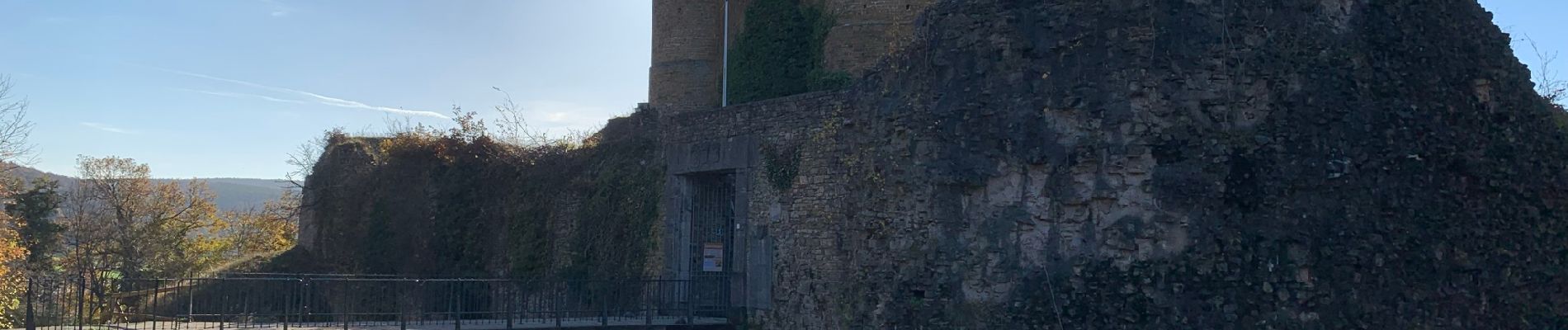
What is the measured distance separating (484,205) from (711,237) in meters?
6.53

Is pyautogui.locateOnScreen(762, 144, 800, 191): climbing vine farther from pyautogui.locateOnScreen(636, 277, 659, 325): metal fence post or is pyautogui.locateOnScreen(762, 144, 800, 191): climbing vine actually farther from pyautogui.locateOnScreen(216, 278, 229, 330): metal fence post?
pyautogui.locateOnScreen(216, 278, 229, 330): metal fence post

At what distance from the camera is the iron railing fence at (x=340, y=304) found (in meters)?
15.5

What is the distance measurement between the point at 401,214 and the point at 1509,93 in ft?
61.9

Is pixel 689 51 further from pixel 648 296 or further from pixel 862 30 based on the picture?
pixel 648 296

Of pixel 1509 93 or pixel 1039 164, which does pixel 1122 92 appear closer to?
pixel 1039 164

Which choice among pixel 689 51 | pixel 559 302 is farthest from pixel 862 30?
pixel 559 302

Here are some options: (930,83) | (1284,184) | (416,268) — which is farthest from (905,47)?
(416,268)

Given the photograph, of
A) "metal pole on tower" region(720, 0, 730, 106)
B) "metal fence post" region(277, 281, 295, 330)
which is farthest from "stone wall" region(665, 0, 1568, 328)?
"metal pole on tower" region(720, 0, 730, 106)

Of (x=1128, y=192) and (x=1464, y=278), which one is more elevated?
(x=1128, y=192)

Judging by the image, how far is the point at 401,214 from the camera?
24609 millimetres

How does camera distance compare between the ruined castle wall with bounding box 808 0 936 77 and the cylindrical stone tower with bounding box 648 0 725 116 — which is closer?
the ruined castle wall with bounding box 808 0 936 77

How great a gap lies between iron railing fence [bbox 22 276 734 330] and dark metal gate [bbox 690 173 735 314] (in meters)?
0.03

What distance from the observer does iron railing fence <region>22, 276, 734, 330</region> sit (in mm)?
15453

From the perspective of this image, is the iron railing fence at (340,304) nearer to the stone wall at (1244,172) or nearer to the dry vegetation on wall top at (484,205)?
the dry vegetation on wall top at (484,205)
